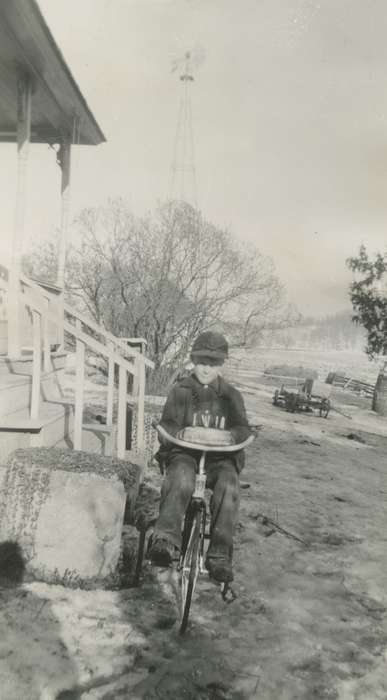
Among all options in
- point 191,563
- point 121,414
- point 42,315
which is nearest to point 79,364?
point 42,315

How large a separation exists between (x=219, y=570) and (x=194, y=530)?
29cm

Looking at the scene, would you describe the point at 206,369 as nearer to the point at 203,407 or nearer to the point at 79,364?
the point at 203,407

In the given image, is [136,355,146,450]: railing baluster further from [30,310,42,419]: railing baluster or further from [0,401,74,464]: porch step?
[30,310,42,419]: railing baluster

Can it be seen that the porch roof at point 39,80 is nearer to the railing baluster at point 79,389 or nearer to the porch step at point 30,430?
the railing baluster at point 79,389

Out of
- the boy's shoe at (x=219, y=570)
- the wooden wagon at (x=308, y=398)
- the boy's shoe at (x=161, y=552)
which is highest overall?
the boy's shoe at (x=161, y=552)

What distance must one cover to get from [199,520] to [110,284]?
41.8 feet

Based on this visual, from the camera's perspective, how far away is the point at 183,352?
48.6 ft

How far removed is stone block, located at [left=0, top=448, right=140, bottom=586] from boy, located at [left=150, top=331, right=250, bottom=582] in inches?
19.8

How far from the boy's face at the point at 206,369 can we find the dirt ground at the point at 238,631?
63.1 inches

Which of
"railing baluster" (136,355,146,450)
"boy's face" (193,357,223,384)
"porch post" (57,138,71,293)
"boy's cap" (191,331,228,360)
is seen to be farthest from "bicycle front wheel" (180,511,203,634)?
"porch post" (57,138,71,293)

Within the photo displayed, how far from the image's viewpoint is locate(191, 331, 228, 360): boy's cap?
368 cm

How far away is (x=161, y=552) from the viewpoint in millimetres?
3195

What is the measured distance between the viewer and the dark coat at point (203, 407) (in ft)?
12.2

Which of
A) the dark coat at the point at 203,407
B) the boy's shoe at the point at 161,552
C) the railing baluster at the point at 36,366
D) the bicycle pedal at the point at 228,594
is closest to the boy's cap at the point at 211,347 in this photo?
the dark coat at the point at 203,407
